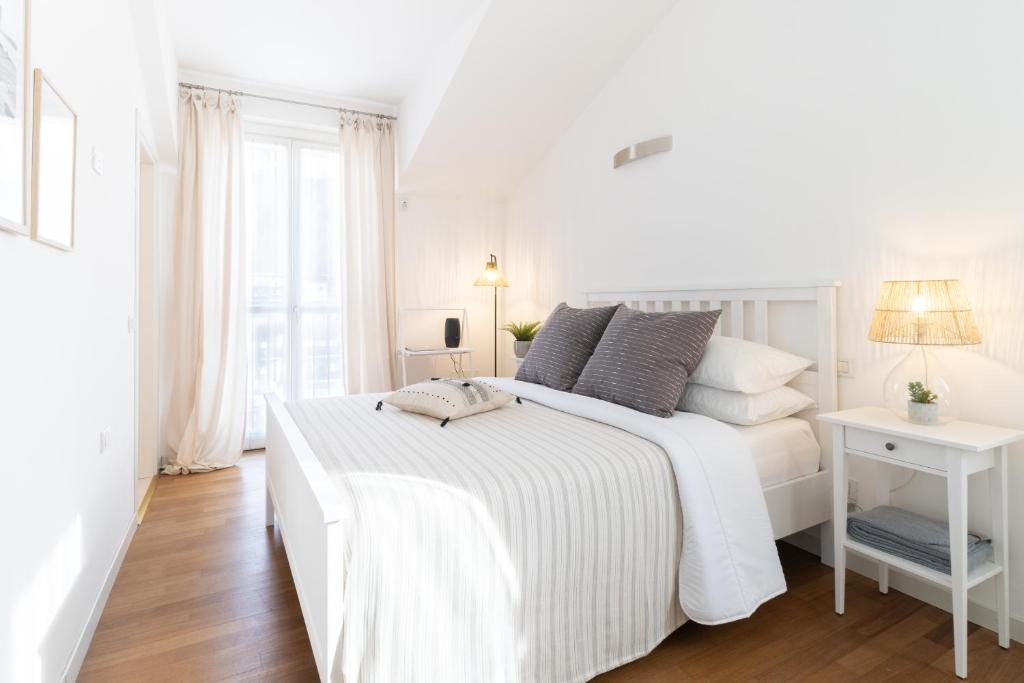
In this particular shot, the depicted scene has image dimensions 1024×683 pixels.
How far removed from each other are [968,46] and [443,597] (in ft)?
7.90

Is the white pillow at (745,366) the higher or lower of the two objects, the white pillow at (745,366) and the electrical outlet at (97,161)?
the lower

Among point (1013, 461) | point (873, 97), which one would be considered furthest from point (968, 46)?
point (1013, 461)

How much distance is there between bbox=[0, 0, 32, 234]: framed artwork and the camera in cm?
110

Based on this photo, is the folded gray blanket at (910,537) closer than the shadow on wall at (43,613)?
No

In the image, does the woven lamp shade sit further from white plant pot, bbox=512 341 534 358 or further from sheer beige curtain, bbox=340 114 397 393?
sheer beige curtain, bbox=340 114 397 393

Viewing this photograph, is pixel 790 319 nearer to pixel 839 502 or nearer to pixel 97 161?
pixel 839 502

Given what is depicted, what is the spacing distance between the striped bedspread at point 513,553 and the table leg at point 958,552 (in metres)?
0.48

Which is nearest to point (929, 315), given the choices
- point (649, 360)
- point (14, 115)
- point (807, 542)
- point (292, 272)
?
point (649, 360)

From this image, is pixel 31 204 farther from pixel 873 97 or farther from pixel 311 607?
pixel 873 97

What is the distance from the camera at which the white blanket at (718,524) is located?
64.6 inches

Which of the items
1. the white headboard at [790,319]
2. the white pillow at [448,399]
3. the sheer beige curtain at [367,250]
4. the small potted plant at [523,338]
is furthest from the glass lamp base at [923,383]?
the sheer beige curtain at [367,250]

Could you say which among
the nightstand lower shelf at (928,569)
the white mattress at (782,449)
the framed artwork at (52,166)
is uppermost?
the framed artwork at (52,166)

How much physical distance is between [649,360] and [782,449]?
0.60m

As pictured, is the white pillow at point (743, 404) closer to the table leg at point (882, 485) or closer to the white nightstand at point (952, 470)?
the white nightstand at point (952, 470)
